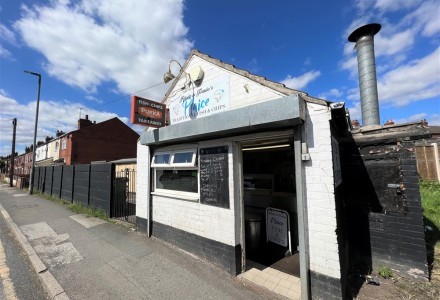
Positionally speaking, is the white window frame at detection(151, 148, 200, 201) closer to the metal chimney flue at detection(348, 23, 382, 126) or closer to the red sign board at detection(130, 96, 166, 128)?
the red sign board at detection(130, 96, 166, 128)

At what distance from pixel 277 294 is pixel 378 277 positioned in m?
2.12

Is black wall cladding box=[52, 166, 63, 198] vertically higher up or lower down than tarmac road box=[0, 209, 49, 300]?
higher up

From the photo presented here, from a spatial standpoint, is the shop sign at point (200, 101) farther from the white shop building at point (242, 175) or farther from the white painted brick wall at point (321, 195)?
the white painted brick wall at point (321, 195)

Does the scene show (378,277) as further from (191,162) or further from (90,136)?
(90,136)

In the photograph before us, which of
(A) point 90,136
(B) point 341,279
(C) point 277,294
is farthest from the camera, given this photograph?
(A) point 90,136

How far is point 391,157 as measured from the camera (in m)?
4.47

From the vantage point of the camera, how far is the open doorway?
5.18 m

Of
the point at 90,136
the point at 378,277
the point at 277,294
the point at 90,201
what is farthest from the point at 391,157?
the point at 90,136

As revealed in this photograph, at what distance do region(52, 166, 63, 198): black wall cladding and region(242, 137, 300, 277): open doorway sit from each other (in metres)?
12.9

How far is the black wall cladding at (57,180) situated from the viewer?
14.4 meters

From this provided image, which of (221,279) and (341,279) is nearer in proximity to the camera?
(341,279)

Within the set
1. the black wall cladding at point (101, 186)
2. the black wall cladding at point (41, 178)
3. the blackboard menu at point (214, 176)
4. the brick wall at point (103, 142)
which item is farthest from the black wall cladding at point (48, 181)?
the blackboard menu at point (214, 176)

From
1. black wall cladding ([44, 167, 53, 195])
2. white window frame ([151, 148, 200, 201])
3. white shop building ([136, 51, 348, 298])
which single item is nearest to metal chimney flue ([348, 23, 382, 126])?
white shop building ([136, 51, 348, 298])

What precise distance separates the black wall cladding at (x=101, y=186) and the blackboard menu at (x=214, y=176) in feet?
17.5
